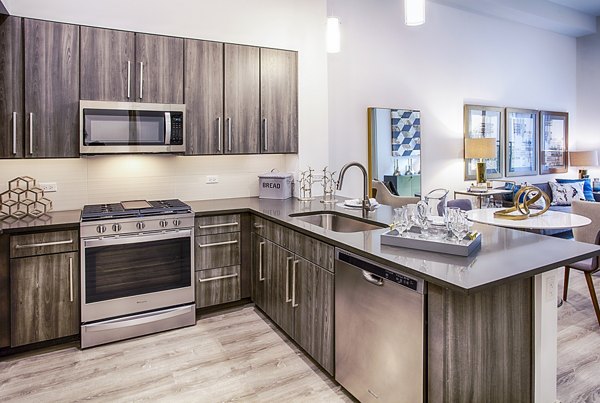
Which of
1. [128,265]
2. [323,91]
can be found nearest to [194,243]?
[128,265]

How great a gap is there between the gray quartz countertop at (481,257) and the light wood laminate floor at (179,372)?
0.89 meters

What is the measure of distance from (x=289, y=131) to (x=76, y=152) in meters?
1.81

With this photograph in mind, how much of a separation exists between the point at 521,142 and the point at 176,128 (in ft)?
18.8

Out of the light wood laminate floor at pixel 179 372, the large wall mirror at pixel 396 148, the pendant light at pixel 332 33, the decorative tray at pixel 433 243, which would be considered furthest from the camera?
the large wall mirror at pixel 396 148

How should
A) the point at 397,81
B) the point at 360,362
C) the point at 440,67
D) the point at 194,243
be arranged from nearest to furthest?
1. the point at 360,362
2. the point at 194,243
3. the point at 397,81
4. the point at 440,67

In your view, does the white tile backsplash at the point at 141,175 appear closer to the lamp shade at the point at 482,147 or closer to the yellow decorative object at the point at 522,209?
the yellow decorative object at the point at 522,209

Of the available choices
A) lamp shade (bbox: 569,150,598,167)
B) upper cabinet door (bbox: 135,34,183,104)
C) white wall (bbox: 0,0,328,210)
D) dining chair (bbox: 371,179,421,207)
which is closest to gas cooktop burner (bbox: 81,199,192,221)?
white wall (bbox: 0,0,328,210)

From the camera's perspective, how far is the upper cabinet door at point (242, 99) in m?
3.67

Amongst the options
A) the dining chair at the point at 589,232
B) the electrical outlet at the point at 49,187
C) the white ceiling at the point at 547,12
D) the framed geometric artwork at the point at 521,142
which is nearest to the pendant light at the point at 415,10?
the dining chair at the point at 589,232

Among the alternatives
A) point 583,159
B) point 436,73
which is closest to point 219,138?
point 436,73

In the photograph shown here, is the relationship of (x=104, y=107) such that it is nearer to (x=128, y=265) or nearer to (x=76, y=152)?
(x=76, y=152)

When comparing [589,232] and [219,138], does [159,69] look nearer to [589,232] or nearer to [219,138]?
[219,138]

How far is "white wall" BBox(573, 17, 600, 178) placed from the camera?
23.9ft

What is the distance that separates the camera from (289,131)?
397cm
